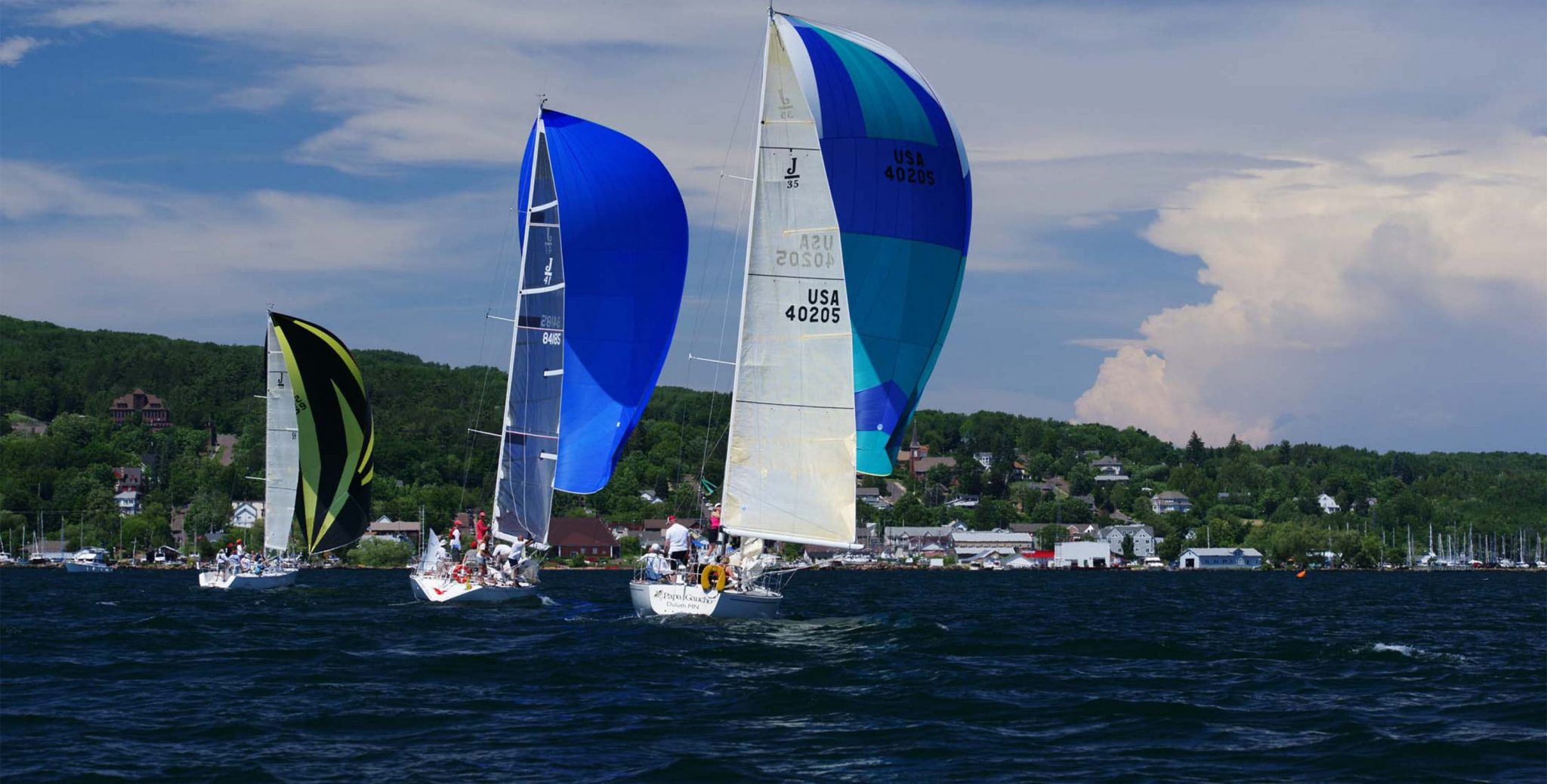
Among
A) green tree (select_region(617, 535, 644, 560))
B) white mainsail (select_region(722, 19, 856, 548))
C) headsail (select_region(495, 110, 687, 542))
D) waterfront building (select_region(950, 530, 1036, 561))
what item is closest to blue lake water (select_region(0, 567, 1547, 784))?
white mainsail (select_region(722, 19, 856, 548))

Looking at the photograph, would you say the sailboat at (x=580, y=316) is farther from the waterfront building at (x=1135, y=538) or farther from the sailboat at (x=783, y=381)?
the waterfront building at (x=1135, y=538)

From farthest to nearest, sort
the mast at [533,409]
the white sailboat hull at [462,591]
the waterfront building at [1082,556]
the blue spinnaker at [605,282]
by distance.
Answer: the waterfront building at [1082,556] → the blue spinnaker at [605,282] → the mast at [533,409] → the white sailboat hull at [462,591]

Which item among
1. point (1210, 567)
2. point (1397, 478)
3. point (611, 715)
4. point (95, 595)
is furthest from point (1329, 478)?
point (611, 715)

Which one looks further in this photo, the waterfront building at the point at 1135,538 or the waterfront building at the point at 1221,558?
the waterfront building at the point at 1135,538

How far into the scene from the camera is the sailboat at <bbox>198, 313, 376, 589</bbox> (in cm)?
4569

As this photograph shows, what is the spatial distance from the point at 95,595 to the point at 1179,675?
35348 mm

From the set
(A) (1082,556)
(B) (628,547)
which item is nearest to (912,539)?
(A) (1082,556)

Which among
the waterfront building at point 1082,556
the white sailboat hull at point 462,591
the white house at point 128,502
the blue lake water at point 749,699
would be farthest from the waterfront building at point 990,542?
the blue lake water at point 749,699

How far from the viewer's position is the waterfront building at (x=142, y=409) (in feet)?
517

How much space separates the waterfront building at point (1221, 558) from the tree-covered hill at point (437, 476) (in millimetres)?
2614

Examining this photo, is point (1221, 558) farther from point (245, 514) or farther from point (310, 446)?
point (310, 446)

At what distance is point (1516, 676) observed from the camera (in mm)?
21594

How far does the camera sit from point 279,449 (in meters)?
46.4

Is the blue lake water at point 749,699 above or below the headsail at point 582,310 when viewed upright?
below
